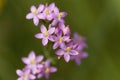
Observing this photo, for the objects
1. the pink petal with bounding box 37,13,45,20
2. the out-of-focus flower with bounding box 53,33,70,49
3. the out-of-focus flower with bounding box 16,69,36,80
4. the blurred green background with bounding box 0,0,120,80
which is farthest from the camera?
the blurred green background with bounding box 0,0,120,80

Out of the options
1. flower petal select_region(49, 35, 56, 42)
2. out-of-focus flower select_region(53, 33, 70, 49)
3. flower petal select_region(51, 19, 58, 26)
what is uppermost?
flower petal select_region(51, 19, 58, 26)

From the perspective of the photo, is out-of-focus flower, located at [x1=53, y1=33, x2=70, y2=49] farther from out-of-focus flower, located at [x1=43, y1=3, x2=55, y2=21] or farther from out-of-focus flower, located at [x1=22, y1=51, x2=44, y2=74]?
out-of-focus flower, located at [x1=22, y1=51, x2=44, y2=74]

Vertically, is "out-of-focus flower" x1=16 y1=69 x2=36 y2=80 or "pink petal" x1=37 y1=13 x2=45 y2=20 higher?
"pink petal" x1=37 y1=13 x2=45 y2=20

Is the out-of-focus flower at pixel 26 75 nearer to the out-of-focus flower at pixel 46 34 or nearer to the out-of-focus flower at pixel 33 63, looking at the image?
the out-of-focus flower at pixel 33 63

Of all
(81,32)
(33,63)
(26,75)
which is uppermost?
(81,32)

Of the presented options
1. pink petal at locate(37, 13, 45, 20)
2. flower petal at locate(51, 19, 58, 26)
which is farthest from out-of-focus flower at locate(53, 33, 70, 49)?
pink petal at locate(37, 13, 45, 20)

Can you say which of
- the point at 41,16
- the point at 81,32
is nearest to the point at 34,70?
the point at 41,16

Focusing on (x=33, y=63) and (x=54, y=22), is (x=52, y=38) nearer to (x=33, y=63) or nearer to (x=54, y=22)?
(x=54, y=22)

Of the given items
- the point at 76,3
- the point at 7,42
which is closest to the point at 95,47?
the point at 76,3

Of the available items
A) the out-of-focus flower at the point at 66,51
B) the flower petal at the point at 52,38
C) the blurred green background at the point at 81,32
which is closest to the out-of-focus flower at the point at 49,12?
the flower petal at the point at 52,38
